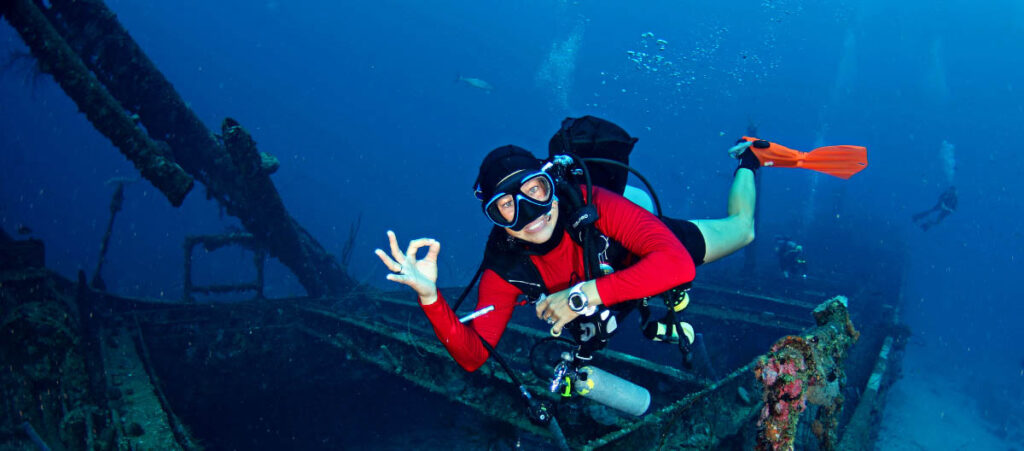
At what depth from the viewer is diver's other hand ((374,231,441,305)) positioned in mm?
2631

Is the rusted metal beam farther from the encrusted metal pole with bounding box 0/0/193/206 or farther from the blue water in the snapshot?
the blue water

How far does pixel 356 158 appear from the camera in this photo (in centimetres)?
15012

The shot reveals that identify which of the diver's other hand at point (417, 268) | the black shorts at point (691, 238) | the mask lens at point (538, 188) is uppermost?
the mask lens at point (538, 188)

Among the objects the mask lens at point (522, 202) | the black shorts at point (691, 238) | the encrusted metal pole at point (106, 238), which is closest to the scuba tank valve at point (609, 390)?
the mask lens at point (522, 202)

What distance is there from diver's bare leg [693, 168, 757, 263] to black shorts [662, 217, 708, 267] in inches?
2.9

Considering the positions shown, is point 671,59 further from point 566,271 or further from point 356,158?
point 566,271

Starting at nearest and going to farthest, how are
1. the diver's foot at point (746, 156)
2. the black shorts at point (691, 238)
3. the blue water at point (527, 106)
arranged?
the black shorts at point (691, 238) → the diver's foot at point (746, 156) → the blue water at point (527, 106)

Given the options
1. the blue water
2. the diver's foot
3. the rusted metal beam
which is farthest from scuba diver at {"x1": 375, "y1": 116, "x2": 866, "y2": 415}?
the blue water

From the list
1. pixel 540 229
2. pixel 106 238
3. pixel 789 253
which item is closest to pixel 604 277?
pixel 540 229

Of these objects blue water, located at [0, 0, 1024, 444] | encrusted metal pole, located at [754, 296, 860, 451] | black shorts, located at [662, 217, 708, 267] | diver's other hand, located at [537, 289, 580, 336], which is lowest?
encrusted metal pole, located at [754, 296, 860, 451]

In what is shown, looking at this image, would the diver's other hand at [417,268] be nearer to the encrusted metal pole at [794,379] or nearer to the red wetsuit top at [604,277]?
the red wetsuit top at [604,277]

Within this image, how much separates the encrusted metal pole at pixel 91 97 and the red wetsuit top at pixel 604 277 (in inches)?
175

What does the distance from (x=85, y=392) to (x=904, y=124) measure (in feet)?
541

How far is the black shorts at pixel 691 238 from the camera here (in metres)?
3.61
